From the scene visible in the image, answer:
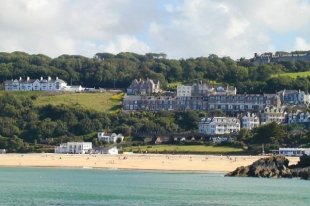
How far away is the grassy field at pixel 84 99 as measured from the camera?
10894 cm

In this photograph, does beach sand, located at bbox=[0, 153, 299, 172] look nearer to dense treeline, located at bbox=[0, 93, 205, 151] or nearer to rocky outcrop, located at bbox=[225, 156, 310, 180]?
rocky outcrop, located at bbox=[225, 156, 310, 180]

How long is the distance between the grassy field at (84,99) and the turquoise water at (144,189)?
45.3 metres

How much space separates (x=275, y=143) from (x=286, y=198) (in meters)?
41.7

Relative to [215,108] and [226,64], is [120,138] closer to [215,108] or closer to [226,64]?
[215,108]

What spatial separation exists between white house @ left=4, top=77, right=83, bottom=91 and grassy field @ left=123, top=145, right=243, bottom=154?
1633 inches

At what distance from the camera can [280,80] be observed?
4808 inches

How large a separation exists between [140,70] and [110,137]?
46.0m

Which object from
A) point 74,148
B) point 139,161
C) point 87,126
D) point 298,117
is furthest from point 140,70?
point 139,161

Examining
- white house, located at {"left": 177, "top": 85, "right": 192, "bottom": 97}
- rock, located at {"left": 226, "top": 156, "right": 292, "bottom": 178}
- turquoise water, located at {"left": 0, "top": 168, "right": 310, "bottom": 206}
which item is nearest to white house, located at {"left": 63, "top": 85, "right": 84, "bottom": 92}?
white house, located at {"left": 177, "top": 85, "right": 192, "bottom": 97}

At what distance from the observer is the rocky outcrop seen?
5772cm

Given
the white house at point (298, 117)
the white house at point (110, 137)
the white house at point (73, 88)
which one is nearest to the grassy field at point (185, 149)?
the white house at point (110, 137)

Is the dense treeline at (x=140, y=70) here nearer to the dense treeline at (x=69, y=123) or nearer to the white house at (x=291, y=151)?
the dense treeline at (x=69, y=123)

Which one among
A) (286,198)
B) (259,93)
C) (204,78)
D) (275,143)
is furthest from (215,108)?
(286,198)

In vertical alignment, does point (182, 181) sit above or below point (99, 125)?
below
